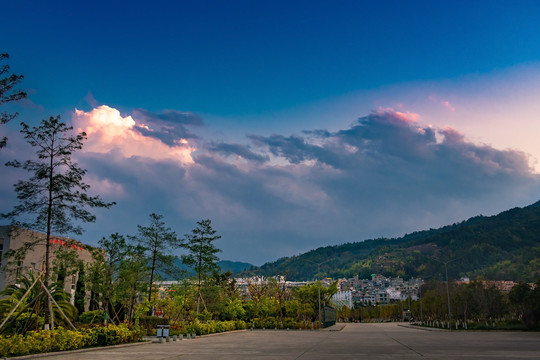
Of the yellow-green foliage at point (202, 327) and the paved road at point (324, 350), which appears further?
the yellow-green foliage at point (202, 327)

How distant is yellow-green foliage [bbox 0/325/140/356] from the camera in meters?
19.7

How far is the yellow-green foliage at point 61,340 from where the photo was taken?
1967cm

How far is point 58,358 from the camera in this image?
764 inches

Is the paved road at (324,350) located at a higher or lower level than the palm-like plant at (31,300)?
lower

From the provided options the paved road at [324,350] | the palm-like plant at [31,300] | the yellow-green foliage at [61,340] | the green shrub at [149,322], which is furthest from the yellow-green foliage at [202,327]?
the yellow-green foliage at [61,340]

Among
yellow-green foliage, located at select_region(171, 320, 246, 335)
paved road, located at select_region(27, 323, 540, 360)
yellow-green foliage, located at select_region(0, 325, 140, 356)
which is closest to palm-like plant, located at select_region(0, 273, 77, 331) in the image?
yellow-green foliage, located at select_region(0, 325, 140, 356)

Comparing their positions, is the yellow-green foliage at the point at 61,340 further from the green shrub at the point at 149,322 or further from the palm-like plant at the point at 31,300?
the green shrub at the point at 149,322

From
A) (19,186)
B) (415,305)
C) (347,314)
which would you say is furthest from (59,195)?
(347,314)

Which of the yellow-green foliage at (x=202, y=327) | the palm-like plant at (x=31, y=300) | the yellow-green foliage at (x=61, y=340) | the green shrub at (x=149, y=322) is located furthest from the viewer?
the green shrub at (x=149, y=322)

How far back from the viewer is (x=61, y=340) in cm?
2270

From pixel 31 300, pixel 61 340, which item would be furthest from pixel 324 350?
pixel 31 300

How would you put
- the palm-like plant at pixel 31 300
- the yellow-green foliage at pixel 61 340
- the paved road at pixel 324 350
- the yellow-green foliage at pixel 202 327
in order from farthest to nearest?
the yellow-green foliage at pixel 202 327
the palm-like plant at pixel 31 300
the paved road at pixel 324 350
the yellow-green foliage at pixel 61 340

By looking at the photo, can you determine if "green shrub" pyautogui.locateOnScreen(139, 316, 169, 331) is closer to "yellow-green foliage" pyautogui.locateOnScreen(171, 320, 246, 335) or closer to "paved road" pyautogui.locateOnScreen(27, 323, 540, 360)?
"yellow-green foliage" pyautogui.locateOnScreen(171, 320, 246, 335)

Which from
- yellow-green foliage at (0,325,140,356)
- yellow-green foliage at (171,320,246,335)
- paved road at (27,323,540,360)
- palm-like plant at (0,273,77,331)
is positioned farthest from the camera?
yellow-green foliage at (171,320,246,335)
